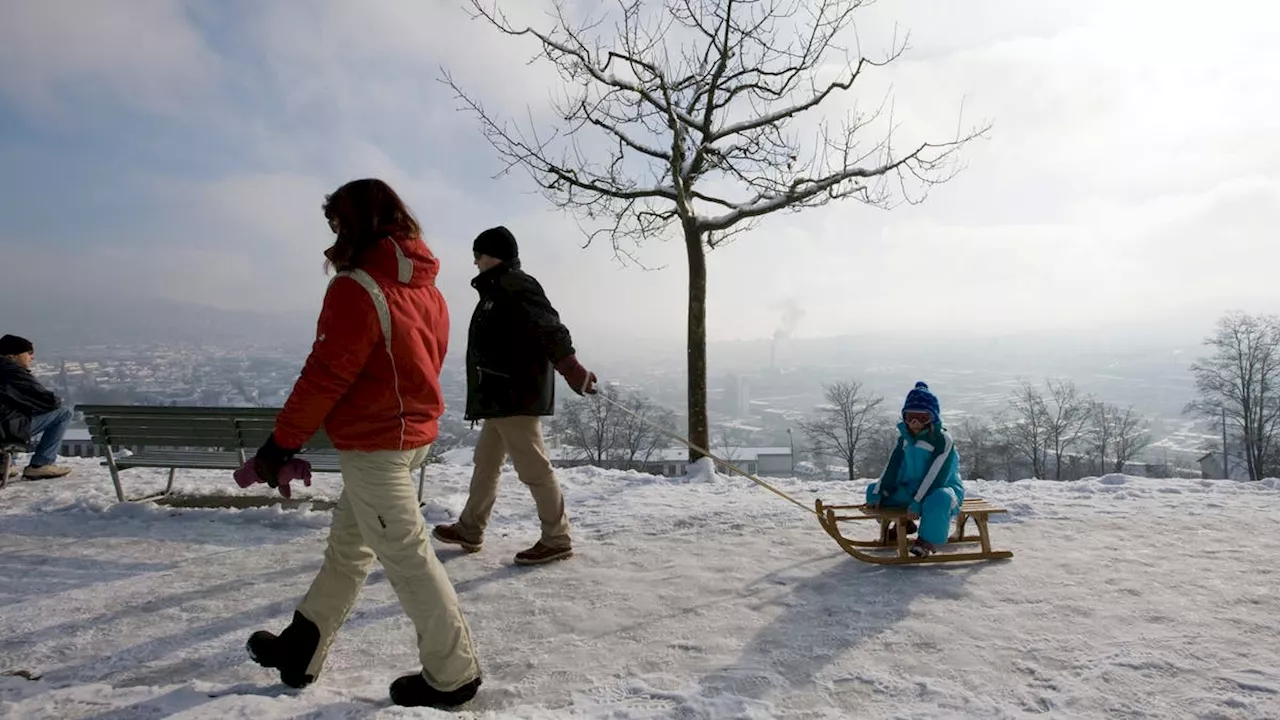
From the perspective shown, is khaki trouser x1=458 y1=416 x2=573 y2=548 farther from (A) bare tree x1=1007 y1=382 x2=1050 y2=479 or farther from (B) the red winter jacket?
(A) bare tree x1=1007 y1=382 x2=1050 y2=479

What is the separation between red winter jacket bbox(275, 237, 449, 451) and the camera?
2660 millimetres

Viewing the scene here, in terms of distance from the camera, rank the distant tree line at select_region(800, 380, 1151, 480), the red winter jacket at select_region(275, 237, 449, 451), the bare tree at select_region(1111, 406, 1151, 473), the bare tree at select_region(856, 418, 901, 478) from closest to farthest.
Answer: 1. the red winter jacket at select_region(275, 237, 449, 451)
2. the distant tree line at select_region(800, 380, 1151, 480)
3. the bare tree at select_region(856, 418, 901, 478)
4. the bare tree at select_region(1111, 406, 1151, 473)

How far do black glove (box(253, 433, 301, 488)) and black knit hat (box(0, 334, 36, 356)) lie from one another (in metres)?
7.10

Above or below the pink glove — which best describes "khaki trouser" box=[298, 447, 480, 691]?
below

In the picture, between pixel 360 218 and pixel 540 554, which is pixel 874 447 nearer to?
pixel 540 554

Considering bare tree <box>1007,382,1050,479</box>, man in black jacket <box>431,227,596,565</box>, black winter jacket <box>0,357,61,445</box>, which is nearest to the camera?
man in black jacket <box>431,227,596,565</box>

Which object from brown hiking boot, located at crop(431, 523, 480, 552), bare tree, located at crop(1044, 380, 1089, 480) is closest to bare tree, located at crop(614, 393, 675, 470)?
bare tree, located at crop(1044, 380, 1089, 480)

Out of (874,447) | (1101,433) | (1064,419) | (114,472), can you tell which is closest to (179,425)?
(114,472)

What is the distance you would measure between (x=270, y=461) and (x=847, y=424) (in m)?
47.8

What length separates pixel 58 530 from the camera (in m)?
5.88

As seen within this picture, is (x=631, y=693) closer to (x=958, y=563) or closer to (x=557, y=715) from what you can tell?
(x=557, y=715)

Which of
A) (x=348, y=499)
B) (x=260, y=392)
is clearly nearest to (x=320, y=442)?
(x=348, y=499)

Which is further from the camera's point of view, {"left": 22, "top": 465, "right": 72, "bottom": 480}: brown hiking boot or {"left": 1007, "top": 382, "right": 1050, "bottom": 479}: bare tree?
{"left": 1007, "top": 382, "right": 1050, "bottom": 479}: bare tree

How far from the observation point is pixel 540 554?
16.1 feet
